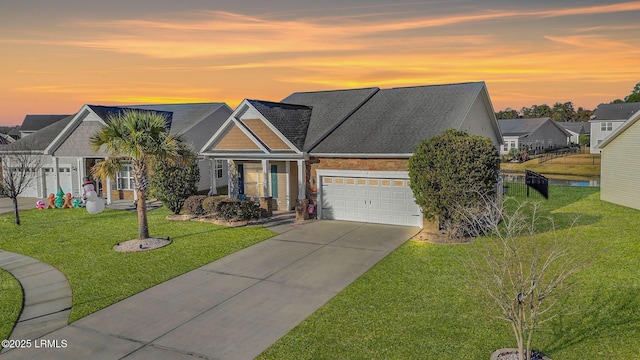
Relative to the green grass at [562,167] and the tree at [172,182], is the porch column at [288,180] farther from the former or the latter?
the green grass at [562,167]

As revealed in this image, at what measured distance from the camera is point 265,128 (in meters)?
24.1

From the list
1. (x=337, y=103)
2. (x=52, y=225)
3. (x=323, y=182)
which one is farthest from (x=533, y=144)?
(x=52, y=225)

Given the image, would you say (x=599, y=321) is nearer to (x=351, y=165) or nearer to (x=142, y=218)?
(x=351, y=165)

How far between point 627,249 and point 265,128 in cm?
1700

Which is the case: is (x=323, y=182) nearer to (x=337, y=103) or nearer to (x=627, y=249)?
(x=337, y=103)

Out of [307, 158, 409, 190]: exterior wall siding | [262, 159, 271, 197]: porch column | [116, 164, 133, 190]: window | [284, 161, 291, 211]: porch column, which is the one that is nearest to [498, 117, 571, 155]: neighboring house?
[284, 161, 291, 211]: porch column

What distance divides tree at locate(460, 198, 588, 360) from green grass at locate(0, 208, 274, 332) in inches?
366

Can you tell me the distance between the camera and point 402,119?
2344cm

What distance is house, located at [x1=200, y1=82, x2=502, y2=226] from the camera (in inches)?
834

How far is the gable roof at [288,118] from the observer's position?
23.8 metres

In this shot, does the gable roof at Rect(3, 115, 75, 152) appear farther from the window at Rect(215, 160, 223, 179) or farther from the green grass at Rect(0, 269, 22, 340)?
the green grass at Rect(0, 269, 22, 340)

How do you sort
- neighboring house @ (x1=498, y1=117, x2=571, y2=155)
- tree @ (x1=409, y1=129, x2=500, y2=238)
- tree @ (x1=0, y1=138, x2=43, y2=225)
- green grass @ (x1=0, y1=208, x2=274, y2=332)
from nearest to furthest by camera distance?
1. green grass @ (x1=0, y1=208, x2=274, y2=332)
2. tree @ (x1=409, y1=129, x2=500, y2=238)
3. tree @ (x1=0, y1=138, x2=43, y2=225)
4. neighboring house @ (x1=498, y1=117, x2=571, y2=155)

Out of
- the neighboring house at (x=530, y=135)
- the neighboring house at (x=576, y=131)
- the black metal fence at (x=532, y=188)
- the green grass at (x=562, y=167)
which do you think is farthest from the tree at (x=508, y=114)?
the black metal fence at (x=532, y=188)

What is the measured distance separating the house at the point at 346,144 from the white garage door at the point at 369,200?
1.8 inches
